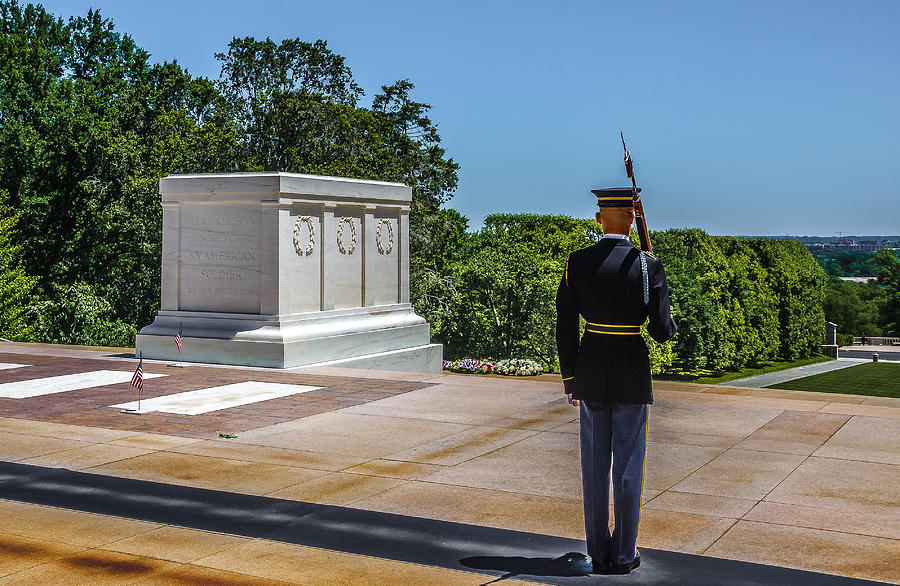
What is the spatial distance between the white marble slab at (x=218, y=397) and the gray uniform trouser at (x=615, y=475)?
231 inches

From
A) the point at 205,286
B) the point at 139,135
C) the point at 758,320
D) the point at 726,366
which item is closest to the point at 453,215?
the point at 139,135

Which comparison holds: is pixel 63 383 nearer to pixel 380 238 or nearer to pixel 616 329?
pixel 380 238

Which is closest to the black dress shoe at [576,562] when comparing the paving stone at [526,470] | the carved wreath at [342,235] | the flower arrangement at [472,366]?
the paving stone at [526,470]

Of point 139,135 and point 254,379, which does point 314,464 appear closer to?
point 254,379

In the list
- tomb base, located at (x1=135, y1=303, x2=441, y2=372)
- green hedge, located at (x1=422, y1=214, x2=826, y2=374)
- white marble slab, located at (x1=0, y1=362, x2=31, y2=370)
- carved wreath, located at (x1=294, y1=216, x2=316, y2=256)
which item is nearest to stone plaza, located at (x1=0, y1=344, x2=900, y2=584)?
white marble slab, located at (x1=0, y1=362, x2=31, y2=370)

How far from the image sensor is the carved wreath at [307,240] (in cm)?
1488

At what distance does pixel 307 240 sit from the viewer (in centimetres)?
1511

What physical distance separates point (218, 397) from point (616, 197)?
7.04 m

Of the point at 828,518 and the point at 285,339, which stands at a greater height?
the point at 285,339

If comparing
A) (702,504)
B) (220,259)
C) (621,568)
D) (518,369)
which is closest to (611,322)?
(621,568)

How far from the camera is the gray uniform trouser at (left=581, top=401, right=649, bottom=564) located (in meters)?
5.10

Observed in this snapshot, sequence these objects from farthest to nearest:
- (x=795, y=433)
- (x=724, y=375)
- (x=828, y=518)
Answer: (x=724, y=375)
(x=795, y=433)
(x=828, y=518)

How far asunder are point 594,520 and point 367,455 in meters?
3.24

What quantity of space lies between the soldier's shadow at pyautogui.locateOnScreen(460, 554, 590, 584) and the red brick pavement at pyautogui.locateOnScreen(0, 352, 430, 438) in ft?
14.0
